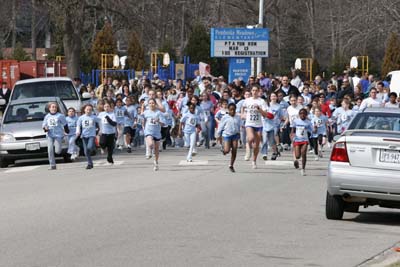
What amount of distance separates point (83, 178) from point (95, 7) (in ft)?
78.1

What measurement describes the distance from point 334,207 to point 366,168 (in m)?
0.83

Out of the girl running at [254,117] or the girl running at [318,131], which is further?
the girl running at [318,131]

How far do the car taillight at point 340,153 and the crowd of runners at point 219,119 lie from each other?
24.9 ft

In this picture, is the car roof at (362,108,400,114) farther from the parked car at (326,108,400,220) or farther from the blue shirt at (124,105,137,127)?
the blue shirt at (124,105,137,127)

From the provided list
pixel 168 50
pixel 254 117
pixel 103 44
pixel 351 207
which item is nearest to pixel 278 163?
pixel 254 117

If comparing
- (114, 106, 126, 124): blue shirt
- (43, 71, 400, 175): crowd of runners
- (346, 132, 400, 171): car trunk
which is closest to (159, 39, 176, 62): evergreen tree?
(43, 71, 400, 175): crowd of runners

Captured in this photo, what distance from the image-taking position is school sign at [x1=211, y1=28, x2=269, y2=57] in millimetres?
44281

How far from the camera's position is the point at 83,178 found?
20.9 meters

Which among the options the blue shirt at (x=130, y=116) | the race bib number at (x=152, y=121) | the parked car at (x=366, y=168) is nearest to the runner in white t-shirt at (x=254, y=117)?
the race bib number at (x=152, y=121)

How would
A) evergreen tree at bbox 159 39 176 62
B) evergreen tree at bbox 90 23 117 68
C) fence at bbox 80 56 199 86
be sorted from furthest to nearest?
evergreen tree at bbox 90 23 117 68 → evergreen tree at bbox 159 39 176 62 → fence at bbox 80 56 199 86

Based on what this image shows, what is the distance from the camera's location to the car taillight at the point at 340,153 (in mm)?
13953

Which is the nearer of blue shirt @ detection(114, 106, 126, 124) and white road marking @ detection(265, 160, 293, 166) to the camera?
white road marking @ detection(265, 160, 293, 166)

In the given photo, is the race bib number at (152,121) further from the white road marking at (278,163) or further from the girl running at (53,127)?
the white road marking at (278,163)

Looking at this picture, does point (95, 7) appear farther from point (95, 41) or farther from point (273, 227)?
point (273, 227)
